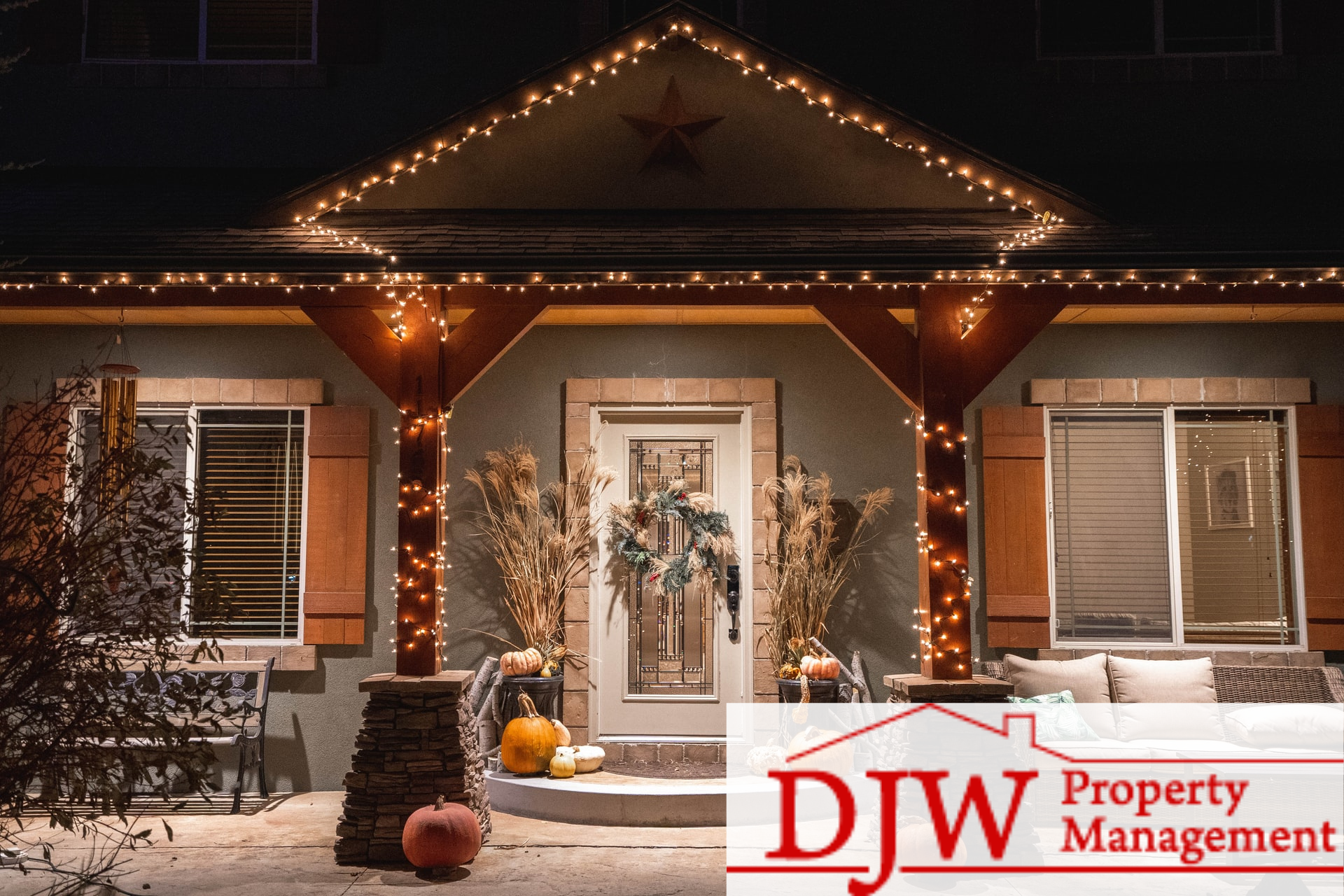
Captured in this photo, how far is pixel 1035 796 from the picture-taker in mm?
5543

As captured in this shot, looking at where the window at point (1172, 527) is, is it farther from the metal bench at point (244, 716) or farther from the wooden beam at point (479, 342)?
the metal bench at point (244, 716)

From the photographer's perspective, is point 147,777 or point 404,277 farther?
point 404,277

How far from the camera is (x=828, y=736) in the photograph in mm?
5793

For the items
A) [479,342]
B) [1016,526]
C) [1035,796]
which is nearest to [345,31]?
[479,342]

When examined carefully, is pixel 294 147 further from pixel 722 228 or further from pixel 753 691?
pixel 753 691

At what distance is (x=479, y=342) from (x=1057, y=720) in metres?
3.93

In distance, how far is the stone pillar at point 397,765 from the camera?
480 cm

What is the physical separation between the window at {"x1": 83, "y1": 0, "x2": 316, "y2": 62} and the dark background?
175mm

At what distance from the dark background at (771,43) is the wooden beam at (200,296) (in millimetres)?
1941

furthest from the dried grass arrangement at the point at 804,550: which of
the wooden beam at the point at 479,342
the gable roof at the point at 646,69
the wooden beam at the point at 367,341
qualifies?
the wooden beam at the point at 367,341

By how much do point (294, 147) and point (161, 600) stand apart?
500 cm

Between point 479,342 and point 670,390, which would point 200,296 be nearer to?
point 479,342

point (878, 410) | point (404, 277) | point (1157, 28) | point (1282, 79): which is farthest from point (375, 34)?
point (1282, 79)

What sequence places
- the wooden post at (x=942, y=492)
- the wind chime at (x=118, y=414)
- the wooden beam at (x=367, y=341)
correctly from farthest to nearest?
1. the wooden beam at (x=367, y=341)
2. the wooden post at (x=942, y=492)
3. the wind chime at (x=118, y=414)
